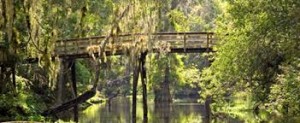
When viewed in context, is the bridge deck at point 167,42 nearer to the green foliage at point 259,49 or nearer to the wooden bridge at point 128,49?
the wooden bridge at point 128,49

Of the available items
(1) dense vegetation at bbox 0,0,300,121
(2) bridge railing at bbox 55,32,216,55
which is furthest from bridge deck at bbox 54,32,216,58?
(1) dense vegetation at bbox 0,0,300,121

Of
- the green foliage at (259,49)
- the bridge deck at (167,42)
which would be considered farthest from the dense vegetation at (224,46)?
the bridge deck at (167,42)

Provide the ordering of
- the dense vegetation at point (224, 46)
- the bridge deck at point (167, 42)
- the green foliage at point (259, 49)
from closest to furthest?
the green foliage at point (259, 49) < the dense vegetation at point (224, 46) < the bridge deck at point (167, 42)

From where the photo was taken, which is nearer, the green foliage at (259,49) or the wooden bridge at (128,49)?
the green foliage at (259,49)

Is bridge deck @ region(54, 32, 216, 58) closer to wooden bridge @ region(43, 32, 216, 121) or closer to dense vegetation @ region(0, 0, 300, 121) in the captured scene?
wooden bridge @ region(43, 32, 216, 121)

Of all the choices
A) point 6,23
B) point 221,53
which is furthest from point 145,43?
point 6,23

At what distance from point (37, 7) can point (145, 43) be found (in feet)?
21.2

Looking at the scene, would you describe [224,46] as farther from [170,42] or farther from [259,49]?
[170,42]

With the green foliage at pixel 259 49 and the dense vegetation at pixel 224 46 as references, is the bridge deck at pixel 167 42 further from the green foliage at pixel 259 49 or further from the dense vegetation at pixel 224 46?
the green foliage at pixel 259 49

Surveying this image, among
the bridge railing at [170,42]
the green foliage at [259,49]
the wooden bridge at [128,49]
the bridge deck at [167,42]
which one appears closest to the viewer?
the green foliage at [259,49]

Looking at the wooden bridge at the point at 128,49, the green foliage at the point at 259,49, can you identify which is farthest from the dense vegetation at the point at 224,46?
the wooden bridge at the point at 128,49

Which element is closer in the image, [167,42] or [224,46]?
[224,46]

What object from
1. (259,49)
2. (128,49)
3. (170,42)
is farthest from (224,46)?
(170,42)

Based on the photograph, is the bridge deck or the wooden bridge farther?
the bridge deck
